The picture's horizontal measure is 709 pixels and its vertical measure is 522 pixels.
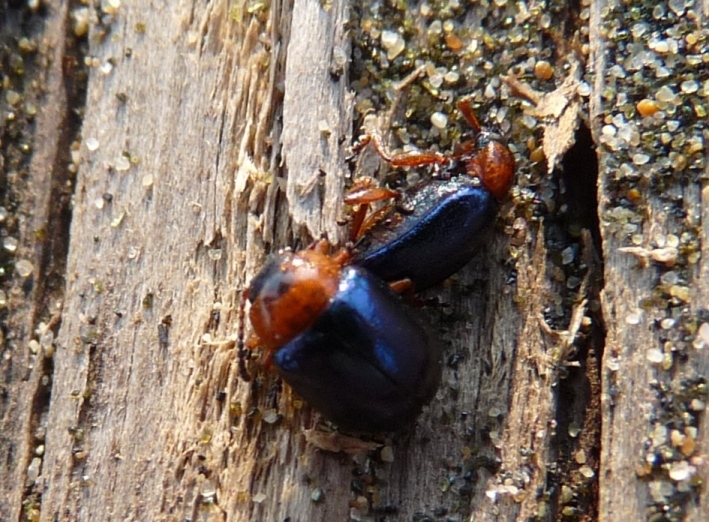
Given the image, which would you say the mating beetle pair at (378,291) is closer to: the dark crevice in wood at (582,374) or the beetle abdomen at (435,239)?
the beetle abdomen at (435,239)

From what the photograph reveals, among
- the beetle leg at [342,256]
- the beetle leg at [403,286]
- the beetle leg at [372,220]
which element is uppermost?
the beetle leg at [372,220]

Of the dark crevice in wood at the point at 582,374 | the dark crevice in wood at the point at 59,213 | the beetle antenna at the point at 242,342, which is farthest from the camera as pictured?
the dark crevice in wood at the point at 59,213

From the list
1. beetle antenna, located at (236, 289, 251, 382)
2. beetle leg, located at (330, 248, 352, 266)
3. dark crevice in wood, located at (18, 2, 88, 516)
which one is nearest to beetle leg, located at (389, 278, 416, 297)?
beetle leg, located at (330, 248, 352, 266)

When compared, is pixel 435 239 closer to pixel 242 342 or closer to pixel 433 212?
pixel 433 212

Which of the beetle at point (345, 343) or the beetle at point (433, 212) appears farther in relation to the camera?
the beetle at point (433, 212)

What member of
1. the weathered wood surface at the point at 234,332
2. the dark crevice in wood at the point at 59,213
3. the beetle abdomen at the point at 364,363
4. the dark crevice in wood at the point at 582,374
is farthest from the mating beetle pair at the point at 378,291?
the dark crevice in wood at the point at 59,213

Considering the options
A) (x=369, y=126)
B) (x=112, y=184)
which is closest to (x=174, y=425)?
(x=112, y=184)

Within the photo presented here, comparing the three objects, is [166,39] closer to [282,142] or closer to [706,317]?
[282,142]

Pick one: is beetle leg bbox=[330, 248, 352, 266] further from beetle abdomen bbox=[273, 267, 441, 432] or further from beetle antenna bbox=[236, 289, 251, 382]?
beetle antenna bbox=[236, 289, 251, 382]
